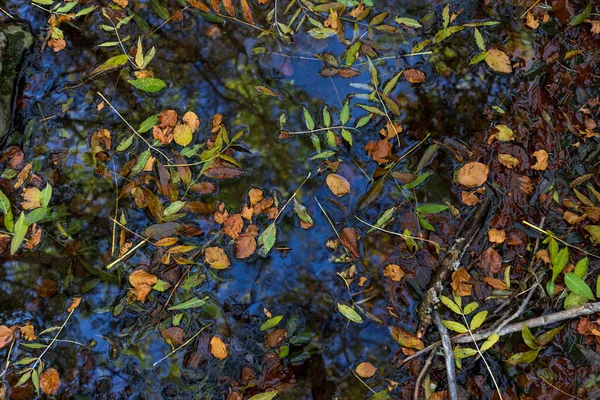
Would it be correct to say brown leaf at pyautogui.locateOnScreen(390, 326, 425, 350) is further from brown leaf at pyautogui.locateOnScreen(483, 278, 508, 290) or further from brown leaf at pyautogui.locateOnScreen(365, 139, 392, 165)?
brown leaf at pyautogui.locateOnScreen(365, 139, 392, 165)

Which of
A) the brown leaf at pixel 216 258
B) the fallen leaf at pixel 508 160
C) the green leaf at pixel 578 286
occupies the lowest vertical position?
the brown leaf at pixel 216 258

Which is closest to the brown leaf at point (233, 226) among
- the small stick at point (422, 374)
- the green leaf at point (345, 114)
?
the green leaf at point (345, 114)

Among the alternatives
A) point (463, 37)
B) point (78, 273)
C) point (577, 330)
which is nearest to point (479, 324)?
point (577, 330)

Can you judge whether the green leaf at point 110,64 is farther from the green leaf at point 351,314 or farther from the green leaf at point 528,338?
the green leaf at point 528,338

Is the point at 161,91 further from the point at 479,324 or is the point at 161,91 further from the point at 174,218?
the point at 479,324

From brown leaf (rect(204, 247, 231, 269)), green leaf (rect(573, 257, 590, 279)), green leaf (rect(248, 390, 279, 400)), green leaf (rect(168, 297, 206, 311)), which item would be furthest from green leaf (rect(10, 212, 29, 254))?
green leaf (rect(573, 257, 590, 279))

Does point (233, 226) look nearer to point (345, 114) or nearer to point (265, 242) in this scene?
point (265, 242)
